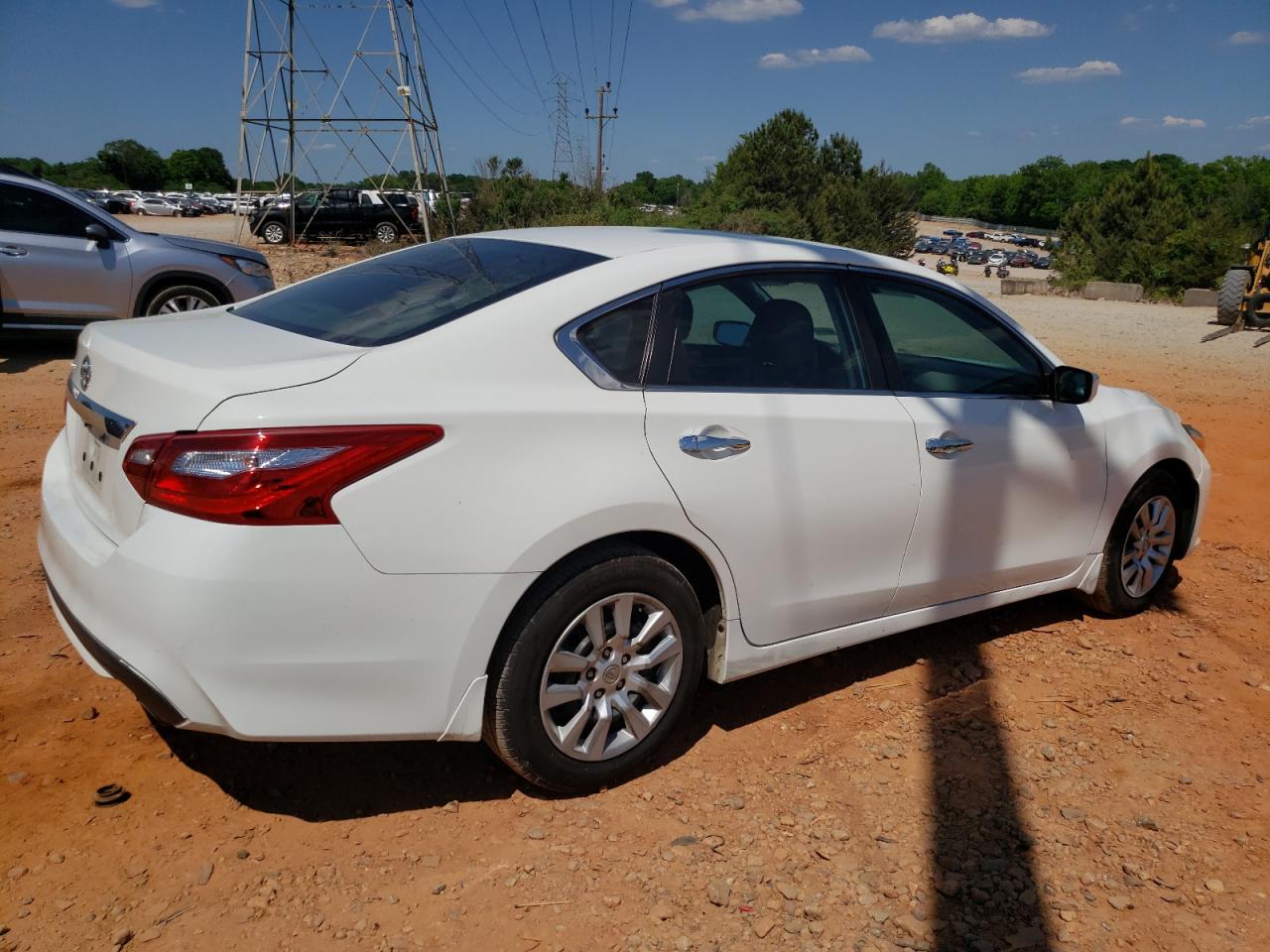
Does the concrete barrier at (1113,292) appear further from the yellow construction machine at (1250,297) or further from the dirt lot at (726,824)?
the dirt lot at (726,824)

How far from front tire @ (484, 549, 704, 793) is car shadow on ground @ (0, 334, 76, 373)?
7905 mm

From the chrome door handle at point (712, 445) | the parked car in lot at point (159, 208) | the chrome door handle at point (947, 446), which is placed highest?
the chrome door handle at point (712, 445)

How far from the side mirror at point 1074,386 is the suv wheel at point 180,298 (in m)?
7.97

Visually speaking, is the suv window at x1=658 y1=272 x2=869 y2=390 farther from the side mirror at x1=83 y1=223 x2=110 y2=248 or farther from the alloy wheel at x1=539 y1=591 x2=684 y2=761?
the side mirror at x1=83 y1=223 x2=110 y2=248

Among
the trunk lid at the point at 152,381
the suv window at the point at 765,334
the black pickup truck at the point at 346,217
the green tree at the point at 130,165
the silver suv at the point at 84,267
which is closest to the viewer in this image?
the trunk lid at the point at 152,381

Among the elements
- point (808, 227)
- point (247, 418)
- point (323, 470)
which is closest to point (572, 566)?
point (323, 470)

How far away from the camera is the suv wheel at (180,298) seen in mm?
9461

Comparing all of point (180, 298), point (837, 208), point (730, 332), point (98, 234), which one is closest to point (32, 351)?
point (98, 234)

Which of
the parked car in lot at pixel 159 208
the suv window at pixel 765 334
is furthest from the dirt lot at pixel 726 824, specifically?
the parked car in lot at pixel 159 208

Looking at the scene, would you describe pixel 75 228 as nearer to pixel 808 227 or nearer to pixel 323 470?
pixel 323 470

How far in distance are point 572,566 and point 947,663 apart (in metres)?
2.14

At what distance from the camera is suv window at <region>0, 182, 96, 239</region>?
30.0 feet

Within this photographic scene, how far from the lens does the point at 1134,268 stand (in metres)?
34.2

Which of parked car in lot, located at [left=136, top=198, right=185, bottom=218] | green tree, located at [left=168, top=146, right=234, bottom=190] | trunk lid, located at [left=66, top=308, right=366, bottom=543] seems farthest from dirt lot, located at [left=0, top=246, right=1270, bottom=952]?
green tree, located at [left=168, top=146, right=234, bottom=190]
